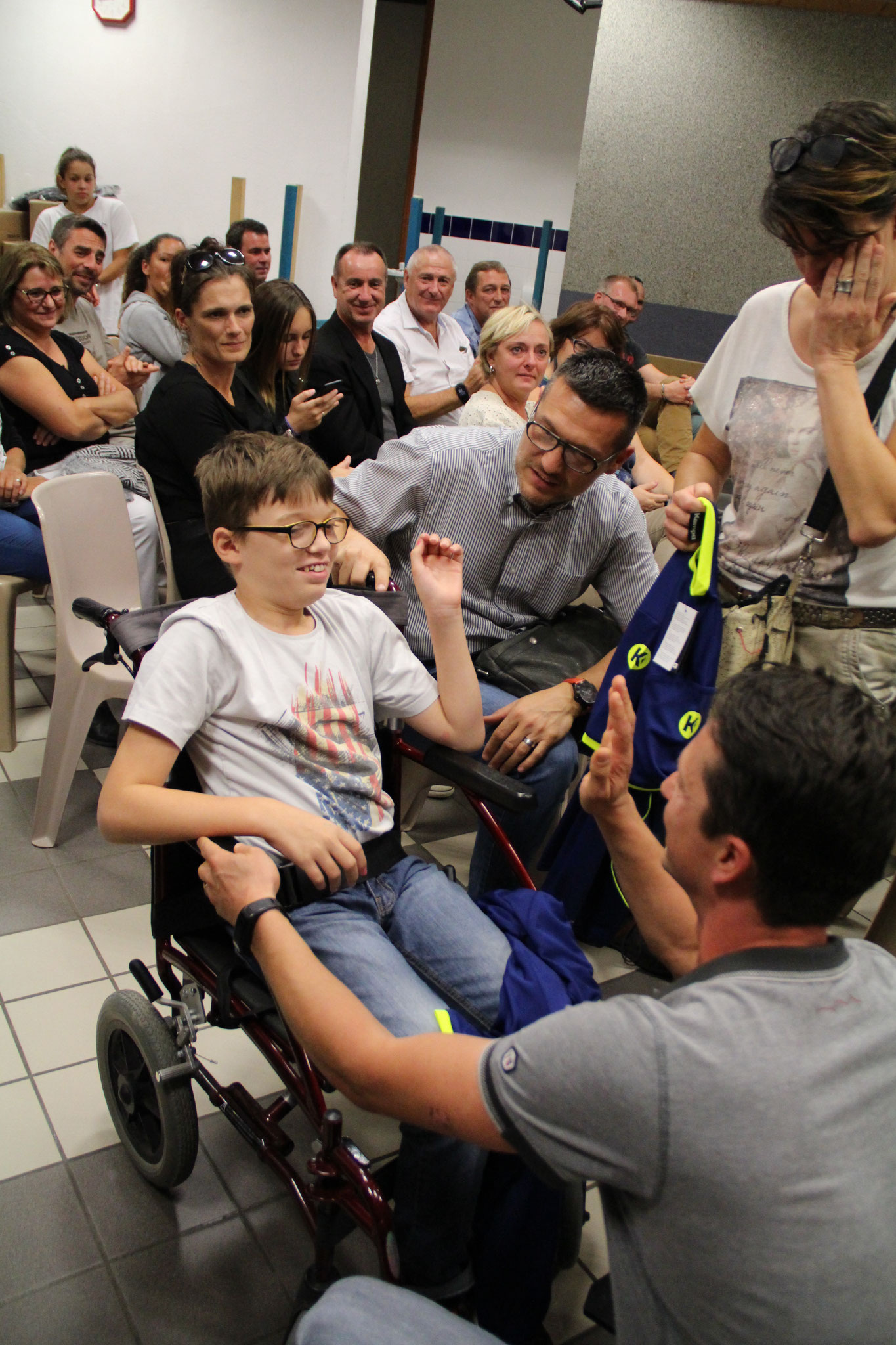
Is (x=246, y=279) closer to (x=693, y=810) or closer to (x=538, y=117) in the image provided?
(x=693, y=810)

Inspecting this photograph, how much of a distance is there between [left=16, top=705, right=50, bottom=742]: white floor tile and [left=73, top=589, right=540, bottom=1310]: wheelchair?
1.35 meters

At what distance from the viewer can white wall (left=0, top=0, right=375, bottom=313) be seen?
20.3ft

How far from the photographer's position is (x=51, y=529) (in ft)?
7.63

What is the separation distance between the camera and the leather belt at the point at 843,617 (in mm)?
1727

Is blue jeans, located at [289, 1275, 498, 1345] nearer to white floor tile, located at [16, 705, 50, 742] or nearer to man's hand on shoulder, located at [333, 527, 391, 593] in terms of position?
man's hand on shoulder, located at [333, 527, 391, 593]

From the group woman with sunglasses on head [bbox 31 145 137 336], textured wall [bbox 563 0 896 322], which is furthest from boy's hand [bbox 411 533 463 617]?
woman with sunglasses on head [bbox 31 145 137 336]

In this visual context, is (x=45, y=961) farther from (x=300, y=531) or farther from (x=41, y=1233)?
(x=300, y=531)

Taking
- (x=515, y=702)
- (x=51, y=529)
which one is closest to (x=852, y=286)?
(x=515, y=702)

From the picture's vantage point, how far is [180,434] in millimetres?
2773

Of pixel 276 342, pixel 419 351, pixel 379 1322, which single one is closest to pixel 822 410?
pixel 379 1322

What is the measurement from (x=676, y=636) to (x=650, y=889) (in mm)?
756

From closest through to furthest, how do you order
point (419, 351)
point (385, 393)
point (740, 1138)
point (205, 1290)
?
point (740, 1138) → point (205, 1290) → point (385, 393) → point (419, 351)

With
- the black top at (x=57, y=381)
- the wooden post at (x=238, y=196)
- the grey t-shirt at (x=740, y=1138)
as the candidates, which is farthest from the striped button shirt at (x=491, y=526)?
the wooden post at (x=238, y=196)

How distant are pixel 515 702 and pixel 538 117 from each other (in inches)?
256
